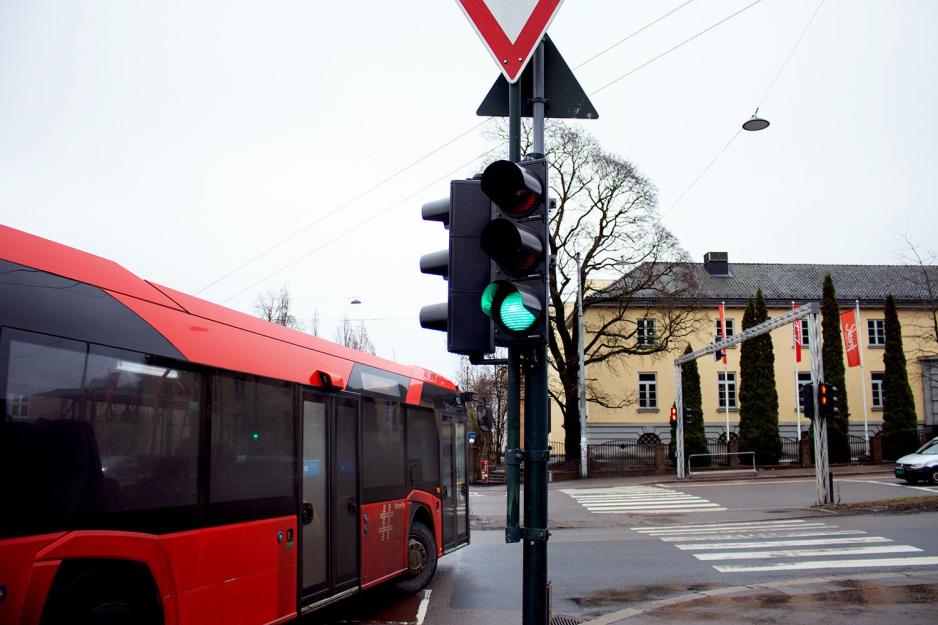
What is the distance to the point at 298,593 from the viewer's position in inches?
300

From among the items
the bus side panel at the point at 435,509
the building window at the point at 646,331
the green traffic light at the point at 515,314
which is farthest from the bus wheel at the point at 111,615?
the building window at the point at 646,331

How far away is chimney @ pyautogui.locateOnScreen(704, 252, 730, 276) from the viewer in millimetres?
59688

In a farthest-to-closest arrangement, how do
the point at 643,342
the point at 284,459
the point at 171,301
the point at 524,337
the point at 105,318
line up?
the point at 643,342 < the point at 284,459 < the point at 171,301 < the point at 105,318 < the point at 524,337

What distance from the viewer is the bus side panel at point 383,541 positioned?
9.22 m

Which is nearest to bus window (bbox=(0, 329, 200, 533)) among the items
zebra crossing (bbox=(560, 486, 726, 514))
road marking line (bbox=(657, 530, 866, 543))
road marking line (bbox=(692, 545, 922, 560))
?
road marking line (bbox=(692, 545, 922, 560))

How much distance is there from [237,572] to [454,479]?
6193mm

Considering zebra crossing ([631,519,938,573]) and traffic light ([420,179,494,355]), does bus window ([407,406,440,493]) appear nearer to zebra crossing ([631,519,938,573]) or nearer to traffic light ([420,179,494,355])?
zebra crossing ([631,519,938,573])

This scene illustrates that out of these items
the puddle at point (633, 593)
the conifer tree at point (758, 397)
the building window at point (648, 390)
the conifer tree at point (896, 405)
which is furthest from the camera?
the building window at point (648, 390)

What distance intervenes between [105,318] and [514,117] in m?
3.08

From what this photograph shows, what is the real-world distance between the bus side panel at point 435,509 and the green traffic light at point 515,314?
22.4ft

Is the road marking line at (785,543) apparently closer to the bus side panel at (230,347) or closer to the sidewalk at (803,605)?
the sidewalk at (803,605)

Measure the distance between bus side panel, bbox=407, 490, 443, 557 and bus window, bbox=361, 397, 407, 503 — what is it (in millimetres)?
501

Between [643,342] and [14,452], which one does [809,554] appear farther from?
[643,342]

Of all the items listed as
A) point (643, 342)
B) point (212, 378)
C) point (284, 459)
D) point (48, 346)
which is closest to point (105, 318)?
point (48, 346)
